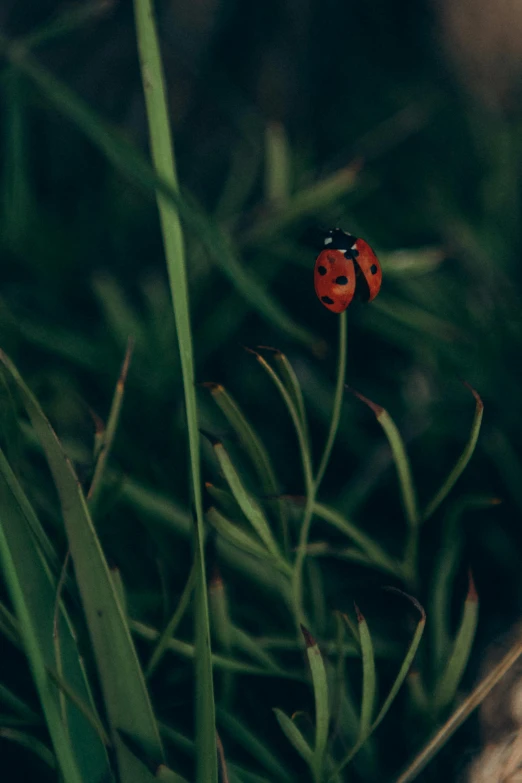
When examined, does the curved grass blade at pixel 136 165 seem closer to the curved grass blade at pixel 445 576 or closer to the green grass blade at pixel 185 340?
the green grass blade at pixel 185 340

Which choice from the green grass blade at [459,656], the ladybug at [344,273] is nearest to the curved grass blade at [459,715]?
the green grass blade at [459,656]

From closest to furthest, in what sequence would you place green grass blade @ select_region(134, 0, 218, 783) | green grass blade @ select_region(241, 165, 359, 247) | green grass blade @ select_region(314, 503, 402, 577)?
green grass blade @ select_region(134, 0, 218, 783), green grass blade @ select_region(314, 503, 402, 577), green grass blade @ select_region(241, 165, 359, 247)

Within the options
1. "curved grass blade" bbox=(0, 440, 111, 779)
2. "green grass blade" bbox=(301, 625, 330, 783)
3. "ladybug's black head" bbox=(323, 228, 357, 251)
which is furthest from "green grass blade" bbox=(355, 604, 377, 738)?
"ladybug's black head" bbox=(323, 228, 357, 251)

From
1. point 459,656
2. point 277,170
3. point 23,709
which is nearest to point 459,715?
point 459,656

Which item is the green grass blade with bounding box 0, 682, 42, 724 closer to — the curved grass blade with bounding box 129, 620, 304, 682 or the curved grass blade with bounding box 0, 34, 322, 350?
the curved grass blade with bounding box 129, 620, 304, 682

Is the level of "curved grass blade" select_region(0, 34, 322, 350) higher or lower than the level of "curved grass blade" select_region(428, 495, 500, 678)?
higher
